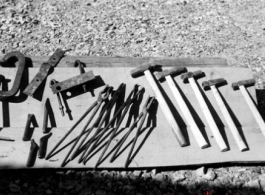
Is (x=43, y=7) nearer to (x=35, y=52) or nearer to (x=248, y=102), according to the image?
(x=35, y=52)

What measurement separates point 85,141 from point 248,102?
190 cm

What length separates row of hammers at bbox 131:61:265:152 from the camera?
343cm

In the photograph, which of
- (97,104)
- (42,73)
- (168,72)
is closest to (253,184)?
(168,72)

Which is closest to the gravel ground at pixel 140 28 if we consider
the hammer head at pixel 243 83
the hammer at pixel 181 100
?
the hammer head at pixel 243 83

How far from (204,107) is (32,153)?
1.89 m

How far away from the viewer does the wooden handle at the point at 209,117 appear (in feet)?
11.1

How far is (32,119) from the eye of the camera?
11.6 feet

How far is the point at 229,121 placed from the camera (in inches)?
141

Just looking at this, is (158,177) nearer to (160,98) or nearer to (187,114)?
(187,114)

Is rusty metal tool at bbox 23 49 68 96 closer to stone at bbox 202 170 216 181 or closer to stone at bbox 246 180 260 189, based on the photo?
stone at bbox 202 170 216 181

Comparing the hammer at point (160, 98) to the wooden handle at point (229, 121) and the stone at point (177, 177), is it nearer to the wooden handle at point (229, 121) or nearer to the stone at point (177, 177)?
the stone at point (177, 177)

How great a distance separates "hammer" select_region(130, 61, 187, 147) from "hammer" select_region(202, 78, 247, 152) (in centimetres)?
55

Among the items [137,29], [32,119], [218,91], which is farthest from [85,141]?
[137,29]

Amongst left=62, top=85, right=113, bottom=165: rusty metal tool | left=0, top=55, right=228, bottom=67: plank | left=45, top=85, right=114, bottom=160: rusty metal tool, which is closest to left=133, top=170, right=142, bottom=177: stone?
left=62, top=85, right=113, bottom=165: rusty metal tool
